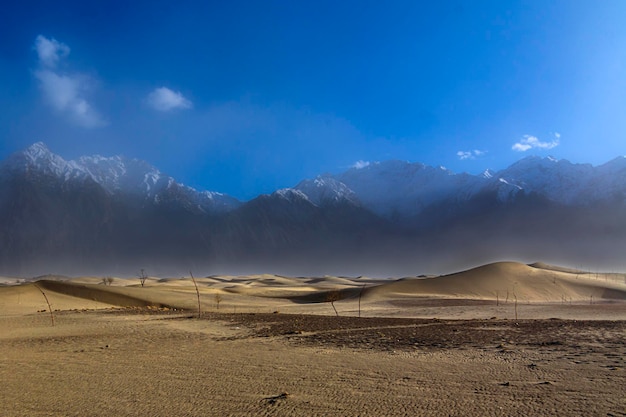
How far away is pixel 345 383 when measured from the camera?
30.9ft

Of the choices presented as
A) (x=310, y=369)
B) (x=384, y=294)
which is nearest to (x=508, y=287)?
(x=384, y=294)

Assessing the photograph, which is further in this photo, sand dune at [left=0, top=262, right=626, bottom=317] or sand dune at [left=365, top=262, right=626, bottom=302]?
sand dune at [left=365, top=262, right=626, bottom=302]

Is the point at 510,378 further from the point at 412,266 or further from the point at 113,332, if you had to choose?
the point at 412,266

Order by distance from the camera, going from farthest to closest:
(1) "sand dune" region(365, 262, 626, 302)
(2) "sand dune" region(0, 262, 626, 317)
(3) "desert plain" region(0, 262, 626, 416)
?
(1) "sand dune" region(365, 262, 626, 302) < (2) "sand dune" region(0, 262, 626, 317) < (3) "desert plain" region(0, 262, 626, 416)

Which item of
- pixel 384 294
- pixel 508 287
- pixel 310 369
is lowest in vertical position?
pixel 310 369

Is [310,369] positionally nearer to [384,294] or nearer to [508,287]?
[384,294]

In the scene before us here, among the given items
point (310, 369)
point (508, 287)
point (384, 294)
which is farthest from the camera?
point (384, 294)

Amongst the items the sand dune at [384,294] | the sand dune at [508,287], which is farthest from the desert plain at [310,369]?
the sand dune at [508,287]

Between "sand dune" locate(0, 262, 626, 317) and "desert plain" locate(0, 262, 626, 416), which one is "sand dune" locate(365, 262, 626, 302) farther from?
"desert plain" locate(0, 262, 626, 416)

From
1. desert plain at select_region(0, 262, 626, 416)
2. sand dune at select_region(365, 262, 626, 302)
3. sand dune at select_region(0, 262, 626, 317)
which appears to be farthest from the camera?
sand dune at select_region(365, 262, 626, 302)

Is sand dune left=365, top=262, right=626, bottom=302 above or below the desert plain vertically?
above

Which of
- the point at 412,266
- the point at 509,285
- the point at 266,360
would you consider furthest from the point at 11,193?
the point at 266,360

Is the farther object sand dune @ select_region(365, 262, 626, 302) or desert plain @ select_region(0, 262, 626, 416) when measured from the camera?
sand dune @ select_region(365, 262, 626, 302)

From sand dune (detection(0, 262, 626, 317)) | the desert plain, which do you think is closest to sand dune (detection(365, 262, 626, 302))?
sand dune (detection(0, 262, 626, 317))
